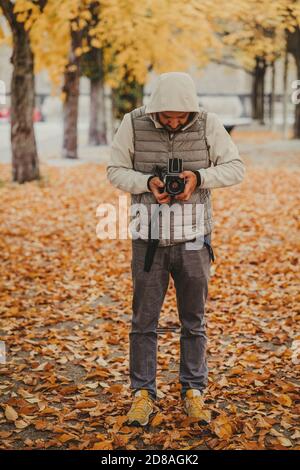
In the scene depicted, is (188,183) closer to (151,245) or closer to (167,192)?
(167,192)

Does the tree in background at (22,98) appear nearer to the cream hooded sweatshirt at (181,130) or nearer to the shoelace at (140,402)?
the cream hooded sweatshirt at (181,130)

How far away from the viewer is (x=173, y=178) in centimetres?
415

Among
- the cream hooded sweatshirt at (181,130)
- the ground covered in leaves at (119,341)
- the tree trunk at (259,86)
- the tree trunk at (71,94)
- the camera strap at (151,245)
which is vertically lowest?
the ground covered in leaves at (119,341)

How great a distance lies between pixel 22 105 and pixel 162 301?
11.8 metres

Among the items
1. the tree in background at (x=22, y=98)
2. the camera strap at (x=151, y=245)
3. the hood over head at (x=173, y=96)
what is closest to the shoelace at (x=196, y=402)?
the camera strap at (x=151, y=245)

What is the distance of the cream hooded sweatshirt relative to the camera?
4164mm

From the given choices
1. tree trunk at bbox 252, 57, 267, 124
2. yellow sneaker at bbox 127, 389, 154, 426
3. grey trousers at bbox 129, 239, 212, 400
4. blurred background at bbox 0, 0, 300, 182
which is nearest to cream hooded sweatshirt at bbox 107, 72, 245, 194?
grey trousers at bbox 129, 239, 212, 400

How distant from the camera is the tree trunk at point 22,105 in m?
15.0

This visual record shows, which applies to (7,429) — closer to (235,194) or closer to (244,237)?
(244,237)

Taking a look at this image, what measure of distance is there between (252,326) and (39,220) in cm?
658

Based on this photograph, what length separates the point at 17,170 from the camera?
632 inches

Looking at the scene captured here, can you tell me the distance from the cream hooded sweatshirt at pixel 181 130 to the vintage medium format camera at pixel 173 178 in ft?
0.46

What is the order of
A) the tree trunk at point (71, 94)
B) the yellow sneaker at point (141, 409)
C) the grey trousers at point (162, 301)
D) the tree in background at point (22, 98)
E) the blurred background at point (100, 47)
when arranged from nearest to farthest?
the grey trousers at point (162, 301)
the yellow sneaker at point (141, 409)
the blurred background at point (100, 47)
the tree in background at point (22, 98)
the tree trunk at point (71, 94)
